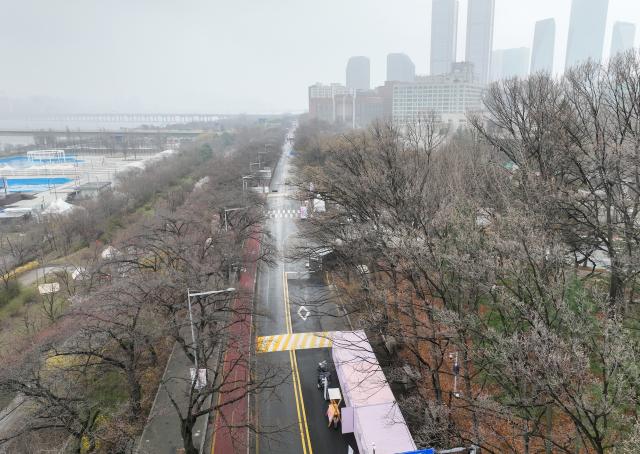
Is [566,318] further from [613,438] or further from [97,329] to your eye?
[97,329]

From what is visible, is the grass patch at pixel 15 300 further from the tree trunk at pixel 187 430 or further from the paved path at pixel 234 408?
the tree trunk at pixel 187 430

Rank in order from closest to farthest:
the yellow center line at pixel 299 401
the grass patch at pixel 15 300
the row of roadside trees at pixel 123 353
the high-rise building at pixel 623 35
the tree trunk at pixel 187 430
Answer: the row of roadside trees at pixel 123 353, the tree trunk at pixel 187 430, the yellow center line at pixel 299 401, the grass patch at pixel 15 300, the high-rise building at pixel 623 35

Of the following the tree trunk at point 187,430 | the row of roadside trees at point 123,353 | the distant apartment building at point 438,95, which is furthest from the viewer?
the distant apartment building at point 438,95

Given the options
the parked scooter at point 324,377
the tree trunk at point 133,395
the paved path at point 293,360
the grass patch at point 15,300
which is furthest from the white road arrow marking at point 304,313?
the grass patch at point 15,300

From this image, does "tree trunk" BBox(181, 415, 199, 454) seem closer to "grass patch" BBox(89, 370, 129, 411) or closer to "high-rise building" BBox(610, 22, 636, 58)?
"grass patch" BBox(89, 370, 129, 411)

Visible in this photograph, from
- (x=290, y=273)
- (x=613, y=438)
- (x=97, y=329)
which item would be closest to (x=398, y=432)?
(x=613, y=438)

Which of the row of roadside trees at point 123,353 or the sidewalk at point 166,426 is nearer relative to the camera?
the row of roadside trees at point 123,353

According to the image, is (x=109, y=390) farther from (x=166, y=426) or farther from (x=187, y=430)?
(x=187, y=430)
